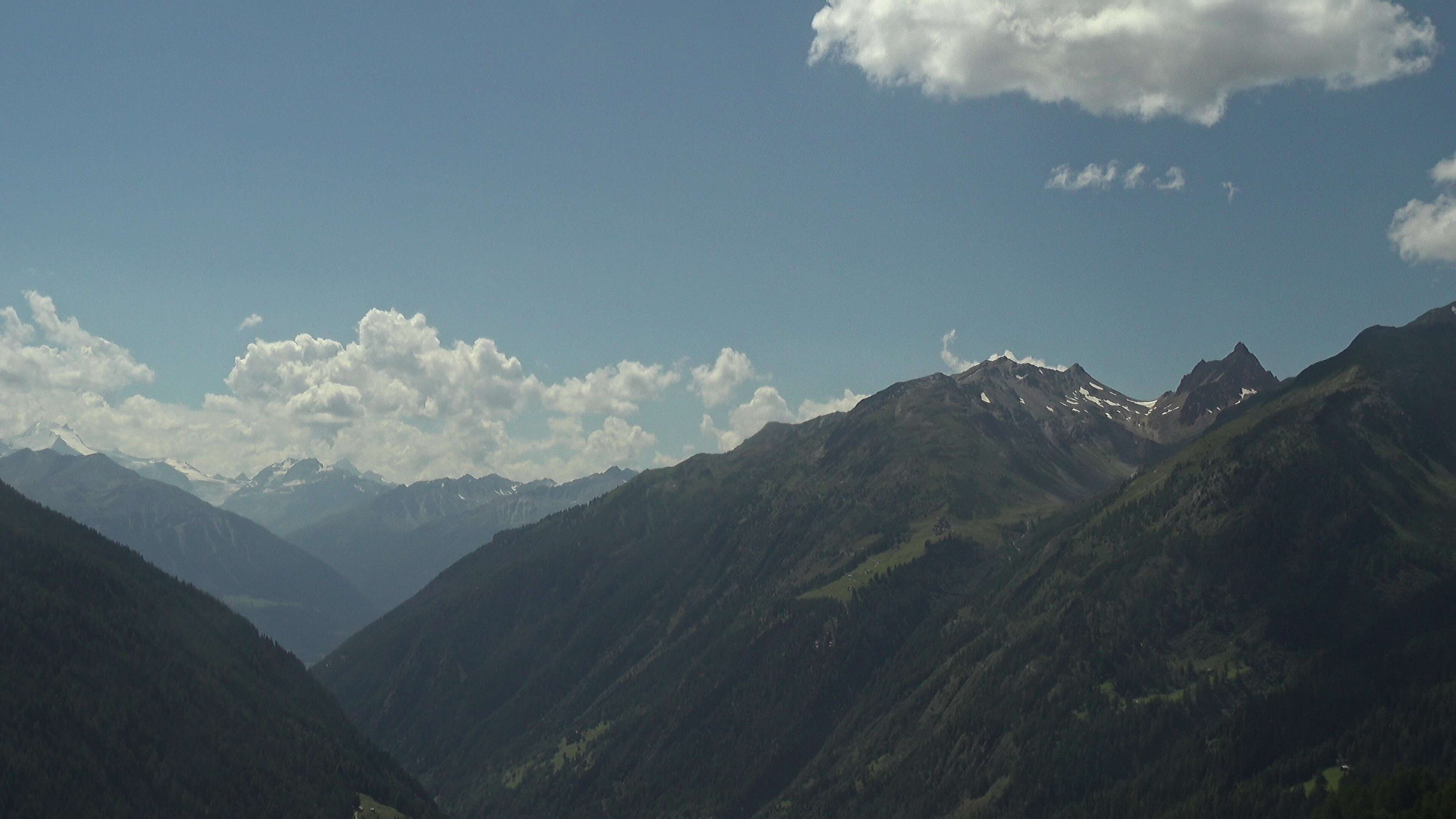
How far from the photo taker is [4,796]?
19875cm

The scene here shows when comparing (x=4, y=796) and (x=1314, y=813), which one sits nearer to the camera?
Answer: (x=1314, y=813)

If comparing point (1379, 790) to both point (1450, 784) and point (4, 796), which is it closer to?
point (1450, 784)

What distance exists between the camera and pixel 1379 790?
577 feet

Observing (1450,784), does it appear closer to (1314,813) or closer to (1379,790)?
(1379,790)

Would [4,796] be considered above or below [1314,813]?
above

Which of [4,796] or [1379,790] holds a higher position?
[4,796]

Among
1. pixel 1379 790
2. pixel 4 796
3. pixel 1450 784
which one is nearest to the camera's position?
pixel 1450 784

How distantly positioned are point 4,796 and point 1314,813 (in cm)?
23054

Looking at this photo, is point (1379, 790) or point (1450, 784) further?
point (1379, 790)

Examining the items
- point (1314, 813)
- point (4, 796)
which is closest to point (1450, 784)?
point (1314, 813)

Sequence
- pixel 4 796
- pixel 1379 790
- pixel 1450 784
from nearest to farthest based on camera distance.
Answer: pixel 1450 784
pixel 1379 790
pixel 4 796

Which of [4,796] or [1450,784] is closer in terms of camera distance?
[1450,784]

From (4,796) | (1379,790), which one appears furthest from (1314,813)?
(4,796)

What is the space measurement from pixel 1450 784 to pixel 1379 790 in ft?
70.3
